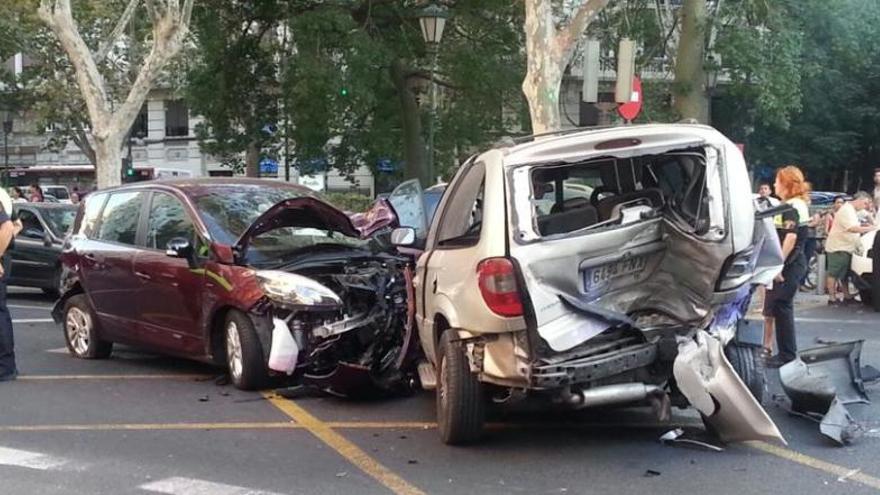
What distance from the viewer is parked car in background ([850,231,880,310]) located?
13359 mm

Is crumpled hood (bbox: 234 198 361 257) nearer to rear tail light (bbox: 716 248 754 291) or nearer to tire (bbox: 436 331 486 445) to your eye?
Answer: tire (bbox: 436 331 486 445)

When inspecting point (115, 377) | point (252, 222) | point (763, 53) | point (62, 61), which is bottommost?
point (115, 377)

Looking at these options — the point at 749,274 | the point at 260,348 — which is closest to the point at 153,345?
the point at 260,348

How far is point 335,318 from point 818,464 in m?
3.64

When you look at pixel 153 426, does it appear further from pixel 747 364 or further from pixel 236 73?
pixel 236 73

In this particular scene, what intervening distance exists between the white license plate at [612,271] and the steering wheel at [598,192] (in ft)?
2.55

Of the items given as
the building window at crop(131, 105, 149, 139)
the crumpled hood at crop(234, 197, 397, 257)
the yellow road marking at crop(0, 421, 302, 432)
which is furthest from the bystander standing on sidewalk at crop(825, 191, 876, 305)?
the building window at crop(131, 105, 149, 139)

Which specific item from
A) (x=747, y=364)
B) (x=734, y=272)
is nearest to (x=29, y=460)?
(x=734, y=272)

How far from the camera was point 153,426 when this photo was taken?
6961mm

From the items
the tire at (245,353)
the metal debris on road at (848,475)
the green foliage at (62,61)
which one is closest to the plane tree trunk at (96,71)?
the green foliage at (62,61)

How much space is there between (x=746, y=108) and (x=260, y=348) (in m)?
30.2

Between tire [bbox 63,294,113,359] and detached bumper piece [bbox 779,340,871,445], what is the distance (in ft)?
20.6

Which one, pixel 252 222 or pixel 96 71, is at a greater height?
pixel 96 71

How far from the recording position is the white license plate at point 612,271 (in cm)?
584
